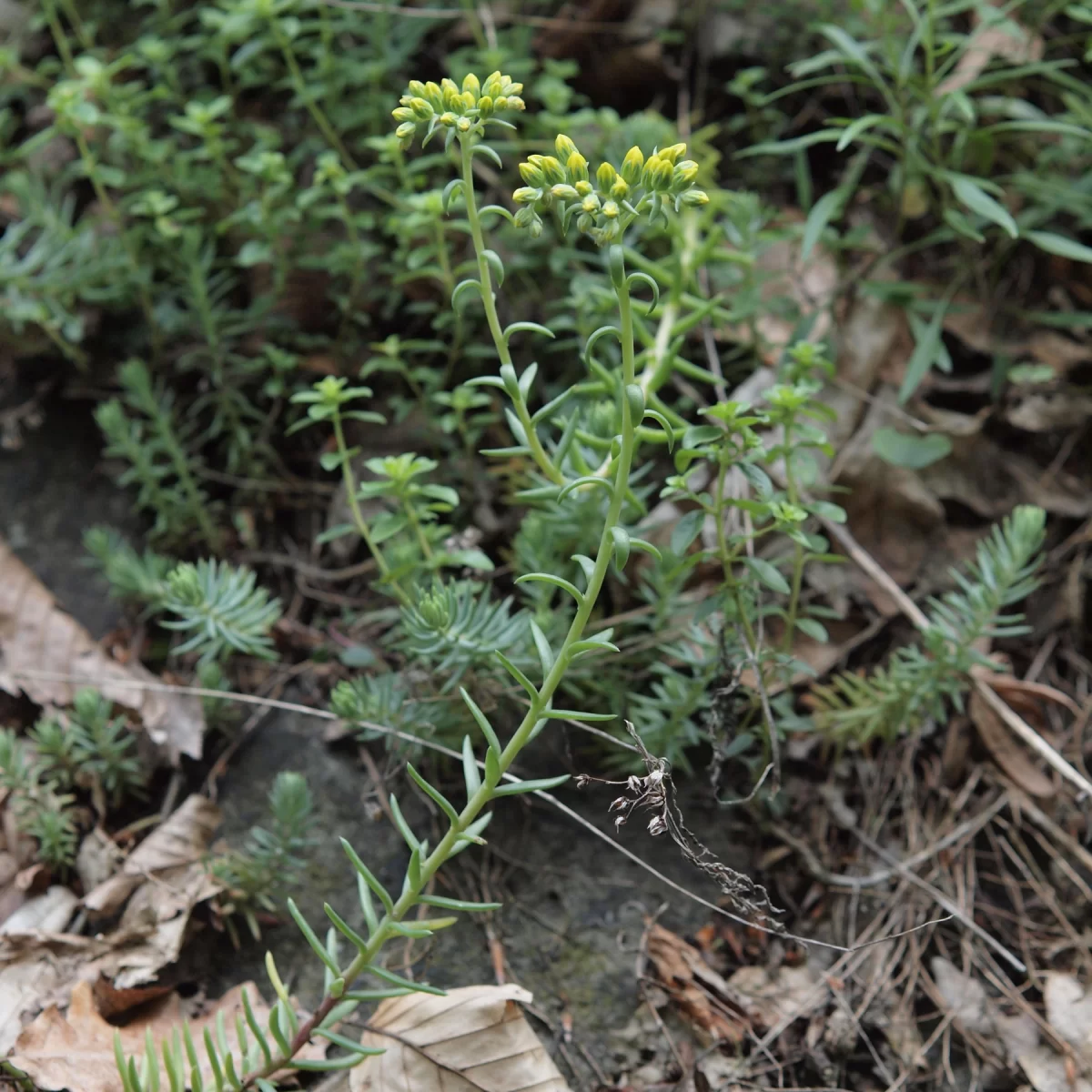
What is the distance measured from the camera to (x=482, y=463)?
2.95 m

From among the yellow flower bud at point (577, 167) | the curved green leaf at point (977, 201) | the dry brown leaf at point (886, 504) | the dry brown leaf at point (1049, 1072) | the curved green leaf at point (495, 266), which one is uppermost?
the yellow flower bud at point (577, 167)

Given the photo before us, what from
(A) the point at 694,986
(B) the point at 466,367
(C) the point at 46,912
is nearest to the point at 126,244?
(B) the point at 466,367

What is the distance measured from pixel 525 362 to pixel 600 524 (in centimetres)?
79

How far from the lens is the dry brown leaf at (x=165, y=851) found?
229cm

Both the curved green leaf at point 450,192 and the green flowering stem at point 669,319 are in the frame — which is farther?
the green flowering stem at point 669,319

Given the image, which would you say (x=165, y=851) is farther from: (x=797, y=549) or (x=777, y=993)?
(x=797, y=549)

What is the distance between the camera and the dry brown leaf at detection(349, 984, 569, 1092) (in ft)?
6.32

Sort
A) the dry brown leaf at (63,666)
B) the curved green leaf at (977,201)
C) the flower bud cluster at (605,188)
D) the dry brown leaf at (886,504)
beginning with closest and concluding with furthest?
the flower bud cluster at (605,188)
the dry brown leaf at (63,666)
the curved green leaf at (977,201)
the dry brown leaf at (886,504)

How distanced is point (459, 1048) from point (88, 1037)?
725 millimetres

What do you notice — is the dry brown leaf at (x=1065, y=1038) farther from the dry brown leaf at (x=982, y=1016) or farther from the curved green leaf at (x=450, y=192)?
the curved green leaf at (x=450, y=192)

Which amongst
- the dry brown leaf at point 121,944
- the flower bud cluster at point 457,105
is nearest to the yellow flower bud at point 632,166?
the flower bud cluster at point 457,105

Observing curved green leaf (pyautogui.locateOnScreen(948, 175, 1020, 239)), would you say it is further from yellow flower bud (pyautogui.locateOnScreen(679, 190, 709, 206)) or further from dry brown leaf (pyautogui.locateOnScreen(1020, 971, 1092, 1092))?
dry brown leaf (pyautogui.locateOnScreen(1020, 971, 1092, 1092))

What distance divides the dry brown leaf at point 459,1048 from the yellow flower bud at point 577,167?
1467 mm

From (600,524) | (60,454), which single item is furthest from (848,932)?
(60,454)
